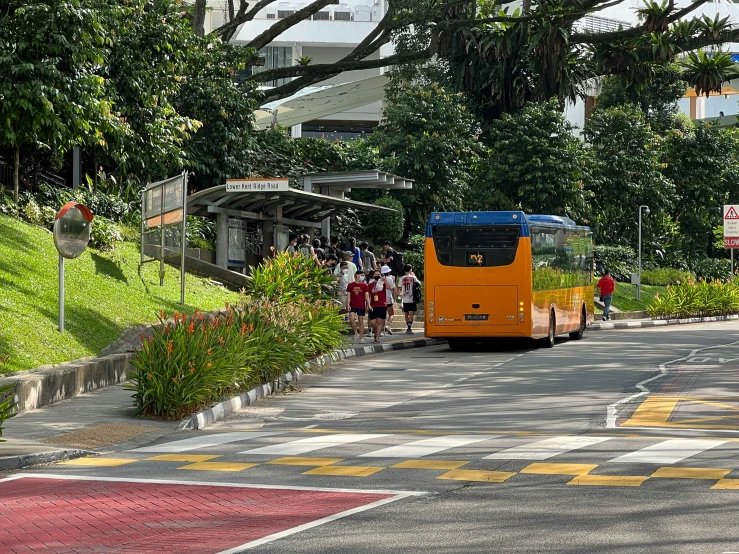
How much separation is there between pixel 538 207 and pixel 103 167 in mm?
20539

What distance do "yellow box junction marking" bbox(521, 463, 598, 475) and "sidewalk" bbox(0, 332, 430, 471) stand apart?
461 cm

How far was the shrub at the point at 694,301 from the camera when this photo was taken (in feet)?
152

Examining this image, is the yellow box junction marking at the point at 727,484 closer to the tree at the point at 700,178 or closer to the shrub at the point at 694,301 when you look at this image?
the shrub at the point at 694,301

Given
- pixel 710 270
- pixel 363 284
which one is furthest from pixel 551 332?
pixel 710 270

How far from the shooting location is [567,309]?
32.4 m

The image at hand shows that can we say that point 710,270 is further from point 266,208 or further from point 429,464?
point 429,464

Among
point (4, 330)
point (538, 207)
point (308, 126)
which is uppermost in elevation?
point (308, 126)

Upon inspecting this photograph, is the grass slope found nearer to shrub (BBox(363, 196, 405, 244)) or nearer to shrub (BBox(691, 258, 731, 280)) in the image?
shrub (BBox(363, 196, 405, 244))

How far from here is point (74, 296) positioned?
22.9 m

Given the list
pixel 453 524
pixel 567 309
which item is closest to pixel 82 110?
pixel 567 309

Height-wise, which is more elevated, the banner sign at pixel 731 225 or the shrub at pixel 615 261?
the banner sign at pixel 731 225

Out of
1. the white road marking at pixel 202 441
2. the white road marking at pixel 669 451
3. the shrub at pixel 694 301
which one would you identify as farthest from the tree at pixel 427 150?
the white road marking at pixel 669 451

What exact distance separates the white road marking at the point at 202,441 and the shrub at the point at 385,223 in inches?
1245

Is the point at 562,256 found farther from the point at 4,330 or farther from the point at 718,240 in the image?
the point at 718,240
